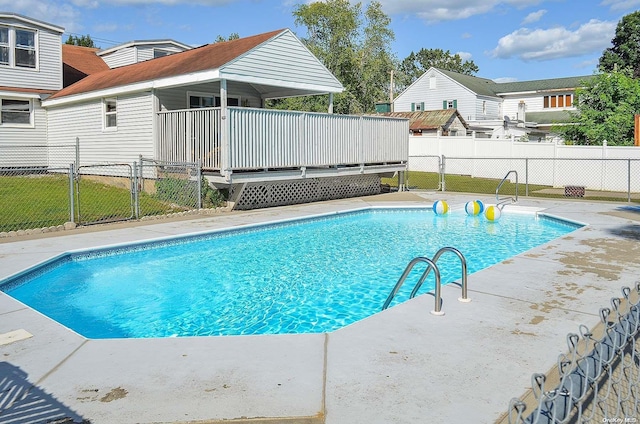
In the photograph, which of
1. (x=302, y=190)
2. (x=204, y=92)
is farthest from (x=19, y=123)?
(x=302, y=190)

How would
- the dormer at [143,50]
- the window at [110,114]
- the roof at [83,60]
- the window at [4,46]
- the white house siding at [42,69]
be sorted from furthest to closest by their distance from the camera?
the roof at [83,60] < the dormer at [143,50] < the white house siding at [42,69] < the window at [4,46] < the window at [110,114]

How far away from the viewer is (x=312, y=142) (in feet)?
54.0

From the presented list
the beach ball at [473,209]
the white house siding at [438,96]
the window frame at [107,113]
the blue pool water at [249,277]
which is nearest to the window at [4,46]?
the window frame at [107,113]

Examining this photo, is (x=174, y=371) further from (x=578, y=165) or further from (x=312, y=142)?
(x=578, y=165)

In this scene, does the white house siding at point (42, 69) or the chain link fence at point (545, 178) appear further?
the white house siding at point (42, 69)

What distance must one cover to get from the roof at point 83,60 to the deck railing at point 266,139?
11.3m

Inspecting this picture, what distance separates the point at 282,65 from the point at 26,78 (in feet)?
36.9

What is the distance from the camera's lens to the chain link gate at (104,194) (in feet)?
41.1

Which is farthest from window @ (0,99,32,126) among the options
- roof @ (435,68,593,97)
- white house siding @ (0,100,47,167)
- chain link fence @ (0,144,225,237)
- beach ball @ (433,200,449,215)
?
roof @ (435,68,593,97)

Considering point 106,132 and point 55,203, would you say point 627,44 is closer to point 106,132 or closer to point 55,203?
point 106,132

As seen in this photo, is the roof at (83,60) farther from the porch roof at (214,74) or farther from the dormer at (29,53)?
the porch roof at (214,74)

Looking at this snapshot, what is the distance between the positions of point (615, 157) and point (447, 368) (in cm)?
1993

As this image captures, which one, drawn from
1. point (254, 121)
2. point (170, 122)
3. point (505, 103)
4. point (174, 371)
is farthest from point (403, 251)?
point (505, 103)

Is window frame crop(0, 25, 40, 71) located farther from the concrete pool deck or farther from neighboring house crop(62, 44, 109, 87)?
the concrete pool deck
